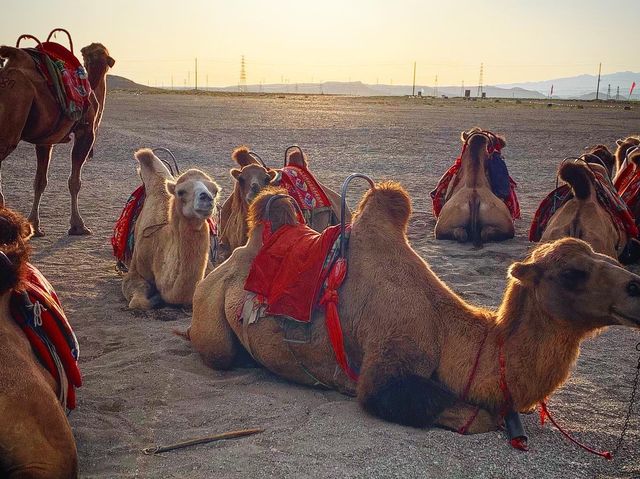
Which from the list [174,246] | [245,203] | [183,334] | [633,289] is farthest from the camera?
[245,203]

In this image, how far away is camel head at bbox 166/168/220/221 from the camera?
6.04 meters

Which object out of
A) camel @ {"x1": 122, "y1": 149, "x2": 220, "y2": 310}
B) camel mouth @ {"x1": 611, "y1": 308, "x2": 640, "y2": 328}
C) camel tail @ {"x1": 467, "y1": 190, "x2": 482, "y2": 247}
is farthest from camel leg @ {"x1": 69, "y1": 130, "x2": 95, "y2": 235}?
camel mouth @ {"x1": 611, "y1": 308, "x2": 640, "y2": 328}

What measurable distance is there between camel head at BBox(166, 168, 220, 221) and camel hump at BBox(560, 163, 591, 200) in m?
3.29

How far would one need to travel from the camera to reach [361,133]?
79.2 ft

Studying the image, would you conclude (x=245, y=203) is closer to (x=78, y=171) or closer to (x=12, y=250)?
(x=78, y=171)

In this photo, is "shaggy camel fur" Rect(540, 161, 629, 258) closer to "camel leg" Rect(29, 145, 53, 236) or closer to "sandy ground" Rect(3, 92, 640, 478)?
"sandy ground" Rect(3, 92, 640, 478)

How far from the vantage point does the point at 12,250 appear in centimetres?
338

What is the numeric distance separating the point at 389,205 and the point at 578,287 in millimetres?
1205

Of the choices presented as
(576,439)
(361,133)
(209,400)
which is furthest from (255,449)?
(361,133)

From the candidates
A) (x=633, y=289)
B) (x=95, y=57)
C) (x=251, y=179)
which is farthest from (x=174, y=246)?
(x=95, y=57)

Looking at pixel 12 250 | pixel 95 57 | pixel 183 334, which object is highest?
pixel 95 57

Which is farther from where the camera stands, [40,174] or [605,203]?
[40,174]

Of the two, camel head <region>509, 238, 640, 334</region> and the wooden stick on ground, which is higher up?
camel head <region>509, 238, 640, 334</region>

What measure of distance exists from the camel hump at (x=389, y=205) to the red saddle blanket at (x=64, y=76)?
5171mm
